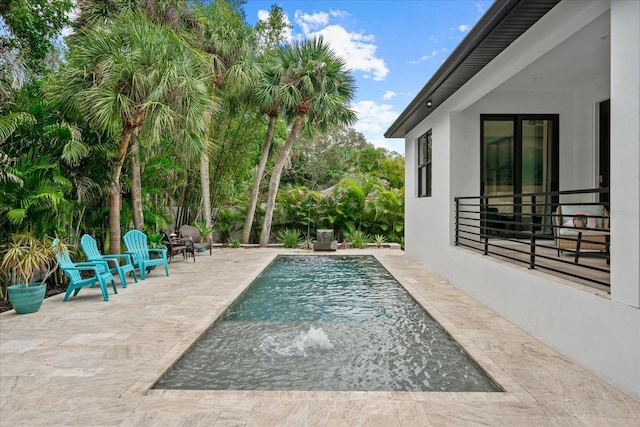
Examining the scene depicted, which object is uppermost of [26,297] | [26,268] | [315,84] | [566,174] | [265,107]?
[315,84]

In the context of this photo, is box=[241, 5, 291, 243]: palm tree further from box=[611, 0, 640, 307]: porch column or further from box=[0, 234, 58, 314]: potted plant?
box=[611, 0, 640, 307]: porch column

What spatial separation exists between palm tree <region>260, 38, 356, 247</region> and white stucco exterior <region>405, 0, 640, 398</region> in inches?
187

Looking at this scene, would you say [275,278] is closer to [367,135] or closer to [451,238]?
[451,238]

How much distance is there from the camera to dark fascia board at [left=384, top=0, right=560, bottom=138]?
404 cm

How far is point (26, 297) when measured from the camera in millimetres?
5352

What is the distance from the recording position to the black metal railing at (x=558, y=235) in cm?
428

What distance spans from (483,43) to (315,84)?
970 centimetres

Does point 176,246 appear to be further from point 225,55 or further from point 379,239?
point 379,239

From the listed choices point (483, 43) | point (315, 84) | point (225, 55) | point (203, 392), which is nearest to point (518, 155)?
point (483, 43)

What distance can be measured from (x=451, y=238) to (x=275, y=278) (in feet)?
11.4

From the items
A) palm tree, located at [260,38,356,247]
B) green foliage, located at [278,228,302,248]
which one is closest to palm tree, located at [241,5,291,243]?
palm tree, located at [260,38,356,247]

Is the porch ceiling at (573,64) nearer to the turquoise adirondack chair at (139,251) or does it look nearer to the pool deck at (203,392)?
the pool deck at (203,392)

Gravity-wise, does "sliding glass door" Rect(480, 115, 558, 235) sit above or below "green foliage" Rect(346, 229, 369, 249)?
above

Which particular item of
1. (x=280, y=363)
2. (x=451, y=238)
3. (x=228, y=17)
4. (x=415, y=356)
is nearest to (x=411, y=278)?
(x=451, y=238)
